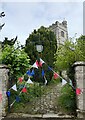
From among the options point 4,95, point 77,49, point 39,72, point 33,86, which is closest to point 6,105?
point 4,95

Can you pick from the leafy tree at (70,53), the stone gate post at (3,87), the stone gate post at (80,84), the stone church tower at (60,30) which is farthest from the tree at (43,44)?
the stone church tower at (60,30)

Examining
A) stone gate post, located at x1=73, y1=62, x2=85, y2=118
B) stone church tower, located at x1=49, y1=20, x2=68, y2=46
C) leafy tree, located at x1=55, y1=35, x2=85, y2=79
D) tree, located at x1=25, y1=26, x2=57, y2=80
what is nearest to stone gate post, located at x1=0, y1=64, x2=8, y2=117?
stone gate post, located at x1=73, y1=62, x2=85, y2=118

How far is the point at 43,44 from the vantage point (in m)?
12.8

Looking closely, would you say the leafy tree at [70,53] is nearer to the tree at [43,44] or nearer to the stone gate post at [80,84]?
the tree at [43,44]

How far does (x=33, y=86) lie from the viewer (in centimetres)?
880

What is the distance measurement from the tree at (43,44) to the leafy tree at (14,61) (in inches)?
137

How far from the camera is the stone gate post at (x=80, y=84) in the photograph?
689cm

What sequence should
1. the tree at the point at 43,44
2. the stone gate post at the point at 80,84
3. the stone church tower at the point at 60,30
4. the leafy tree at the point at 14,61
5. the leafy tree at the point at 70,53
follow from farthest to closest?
the stone church tower at the point at 60,30, the tree at the point at 43,44, the leafy tree at the point at 70,53, the leafy tree at the point at 14,61, the stone gate post at the point at 80,84

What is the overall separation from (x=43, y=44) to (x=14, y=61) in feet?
15.8

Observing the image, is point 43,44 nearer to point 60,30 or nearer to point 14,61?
point 14,61

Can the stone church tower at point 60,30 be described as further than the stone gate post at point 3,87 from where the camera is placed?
Yes

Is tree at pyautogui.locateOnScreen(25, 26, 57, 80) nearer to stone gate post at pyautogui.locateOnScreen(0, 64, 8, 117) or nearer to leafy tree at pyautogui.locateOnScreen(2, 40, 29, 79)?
leafy tree at pyautogui.locateOnScreen(2, 40, 29, 79)

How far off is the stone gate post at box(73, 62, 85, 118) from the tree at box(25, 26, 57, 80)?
4.55 m

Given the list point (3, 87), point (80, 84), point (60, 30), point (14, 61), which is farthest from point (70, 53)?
point (60, 30)
